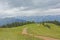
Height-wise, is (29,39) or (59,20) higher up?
(29,39)

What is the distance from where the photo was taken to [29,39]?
2367cm

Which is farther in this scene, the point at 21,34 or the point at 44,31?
the point at 44,31

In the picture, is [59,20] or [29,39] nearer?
[29,39]

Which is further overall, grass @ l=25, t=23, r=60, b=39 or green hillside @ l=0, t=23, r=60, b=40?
grass @ l=25, t=23, r=60, b=39

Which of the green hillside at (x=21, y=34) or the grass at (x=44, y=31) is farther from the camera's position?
the grass at (x=44, y=31)

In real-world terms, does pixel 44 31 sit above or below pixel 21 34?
below

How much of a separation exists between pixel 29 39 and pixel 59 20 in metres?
78.5

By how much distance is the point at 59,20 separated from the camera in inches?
3939
